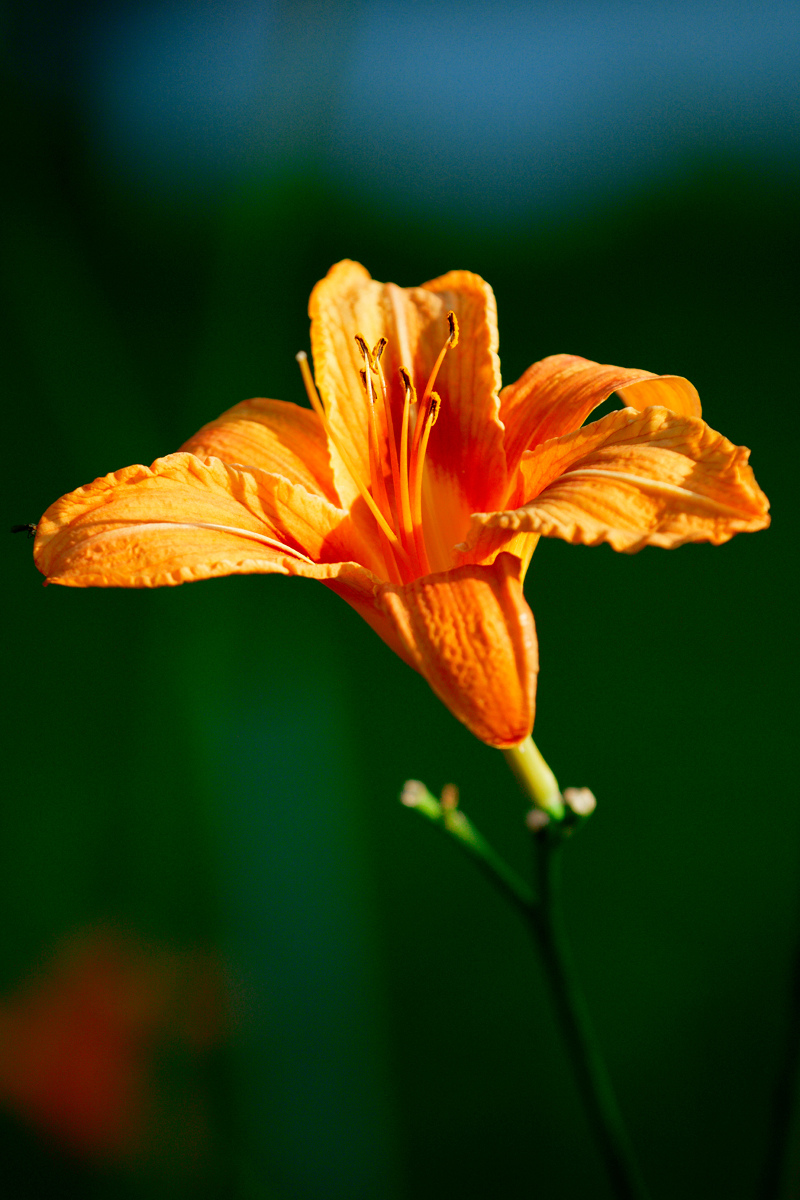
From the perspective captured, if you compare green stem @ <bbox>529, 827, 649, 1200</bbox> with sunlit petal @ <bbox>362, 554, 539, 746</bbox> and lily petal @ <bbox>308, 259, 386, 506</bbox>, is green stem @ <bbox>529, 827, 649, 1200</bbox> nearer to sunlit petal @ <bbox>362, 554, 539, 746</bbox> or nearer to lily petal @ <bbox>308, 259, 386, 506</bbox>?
sunlit petal @ <bbox>362, 554, 539, 746</bbox>

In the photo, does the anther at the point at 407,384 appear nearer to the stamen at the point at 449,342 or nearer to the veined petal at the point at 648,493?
the stamen at the point at 449,342

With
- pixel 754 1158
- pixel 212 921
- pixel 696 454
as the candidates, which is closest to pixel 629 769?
pixel 754 1158

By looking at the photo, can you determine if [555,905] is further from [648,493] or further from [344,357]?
[344,357]

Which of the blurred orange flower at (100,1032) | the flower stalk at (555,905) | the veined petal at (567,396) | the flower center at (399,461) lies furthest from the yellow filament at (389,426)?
the blurred orange flower at (100,1032)

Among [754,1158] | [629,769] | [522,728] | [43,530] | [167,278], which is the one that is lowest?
[754,1158]

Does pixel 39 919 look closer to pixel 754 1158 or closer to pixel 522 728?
pixel 754 1158
